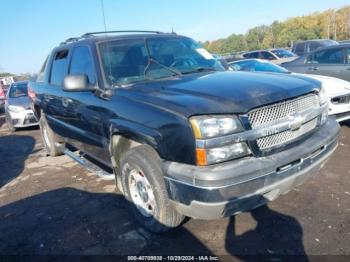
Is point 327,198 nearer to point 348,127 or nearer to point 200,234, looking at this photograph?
point 200,234

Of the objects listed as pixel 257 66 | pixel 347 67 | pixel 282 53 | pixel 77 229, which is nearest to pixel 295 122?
pixel 77 229

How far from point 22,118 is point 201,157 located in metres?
8.58

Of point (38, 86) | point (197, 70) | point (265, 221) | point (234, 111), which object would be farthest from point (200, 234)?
point (38, 86)

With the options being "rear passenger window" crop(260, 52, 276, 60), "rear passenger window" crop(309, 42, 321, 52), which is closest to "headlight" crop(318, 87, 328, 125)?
"rear passenger window" crop(309, 42, 321, 52)

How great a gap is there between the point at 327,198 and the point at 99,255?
252 cm

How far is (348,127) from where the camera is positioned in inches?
268

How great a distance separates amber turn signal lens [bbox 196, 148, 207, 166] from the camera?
2.79 m

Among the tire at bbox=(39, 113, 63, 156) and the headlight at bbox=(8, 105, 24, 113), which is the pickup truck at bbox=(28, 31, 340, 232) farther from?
the headlight at bbox=(8, 105, 24, 113)

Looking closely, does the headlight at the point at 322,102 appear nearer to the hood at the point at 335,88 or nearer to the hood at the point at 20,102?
the hood at the point at 335,88

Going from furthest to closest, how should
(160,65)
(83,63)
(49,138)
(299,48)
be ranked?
1. (299,48)
2. (49,138)
3. (83,63)
4. (160,65)

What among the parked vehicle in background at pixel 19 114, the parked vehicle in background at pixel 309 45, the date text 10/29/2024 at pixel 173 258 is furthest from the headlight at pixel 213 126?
the parked vehicle in background at pixel 309 45

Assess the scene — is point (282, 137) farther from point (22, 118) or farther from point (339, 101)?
point (22, 118)

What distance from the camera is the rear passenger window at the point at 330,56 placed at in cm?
841

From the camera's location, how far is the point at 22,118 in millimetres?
10109
